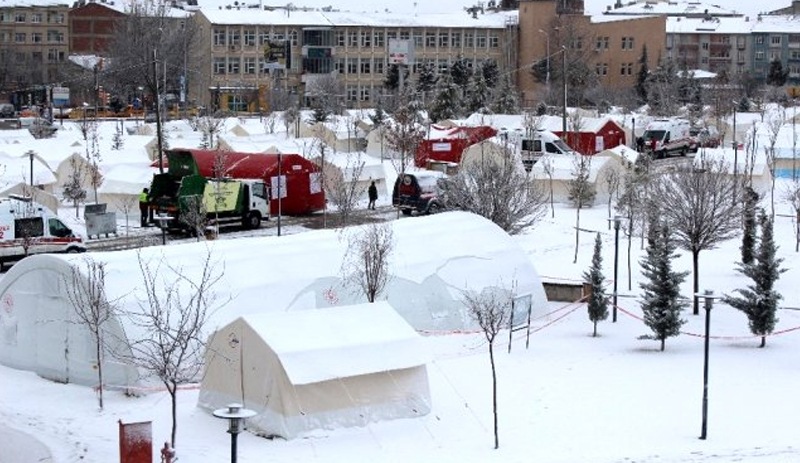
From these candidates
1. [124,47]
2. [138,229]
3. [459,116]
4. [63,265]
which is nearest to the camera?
[63,265]

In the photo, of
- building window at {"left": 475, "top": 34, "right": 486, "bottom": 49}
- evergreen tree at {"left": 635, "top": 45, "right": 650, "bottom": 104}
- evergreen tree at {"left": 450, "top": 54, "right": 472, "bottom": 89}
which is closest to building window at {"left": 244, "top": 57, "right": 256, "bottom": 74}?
evergreen tree at {"left": 450, "top": 54, "right": 472, "bottom": 89}

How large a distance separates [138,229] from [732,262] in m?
16.7

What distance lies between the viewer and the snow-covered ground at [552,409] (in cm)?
1764

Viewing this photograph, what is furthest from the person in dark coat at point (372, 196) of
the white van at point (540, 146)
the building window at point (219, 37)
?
the building window at point (219, 37)

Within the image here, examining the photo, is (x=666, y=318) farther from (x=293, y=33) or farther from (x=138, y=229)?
(x=293, y=33)

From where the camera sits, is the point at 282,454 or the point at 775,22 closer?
the point at 282,454

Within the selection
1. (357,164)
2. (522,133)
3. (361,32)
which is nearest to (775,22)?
(361,32)

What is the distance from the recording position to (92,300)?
19.4 m

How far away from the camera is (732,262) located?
1273 inches

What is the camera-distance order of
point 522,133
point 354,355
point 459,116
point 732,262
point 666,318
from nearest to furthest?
1. point 354,355
2. point 666,318
3. point 732,262
4. point 522,133
5. point 459,116

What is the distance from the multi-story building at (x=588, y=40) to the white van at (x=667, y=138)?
35.7 meters

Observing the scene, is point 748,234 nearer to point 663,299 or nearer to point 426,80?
point 663,299

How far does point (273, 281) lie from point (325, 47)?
2924 inches

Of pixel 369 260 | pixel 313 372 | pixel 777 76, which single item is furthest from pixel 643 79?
pixel 313 372
